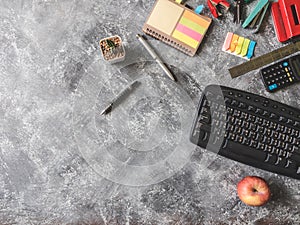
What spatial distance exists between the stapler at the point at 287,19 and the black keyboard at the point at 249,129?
17cm

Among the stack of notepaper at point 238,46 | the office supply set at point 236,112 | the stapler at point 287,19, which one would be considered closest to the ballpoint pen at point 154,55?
the office supply set at point 236,112

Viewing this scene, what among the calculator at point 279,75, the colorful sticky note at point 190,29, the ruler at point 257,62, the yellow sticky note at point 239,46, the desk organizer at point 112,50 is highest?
the desk organizer at point 112,50

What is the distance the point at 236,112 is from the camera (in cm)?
106

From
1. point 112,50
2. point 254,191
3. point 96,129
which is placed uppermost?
point 112,50

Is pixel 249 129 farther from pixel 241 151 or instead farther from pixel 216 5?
pixel 216 5

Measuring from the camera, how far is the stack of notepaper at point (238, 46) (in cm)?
109

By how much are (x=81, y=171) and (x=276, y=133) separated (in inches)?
18.7

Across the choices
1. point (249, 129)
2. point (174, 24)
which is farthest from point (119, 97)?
point (249, 129)

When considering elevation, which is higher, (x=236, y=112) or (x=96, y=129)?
(x=96, y=129)

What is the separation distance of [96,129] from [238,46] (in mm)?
399

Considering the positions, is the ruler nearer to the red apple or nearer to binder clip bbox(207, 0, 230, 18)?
binder clip bbox(207, 0, 230, 18)

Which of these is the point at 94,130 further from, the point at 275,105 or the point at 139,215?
the point at 275,105

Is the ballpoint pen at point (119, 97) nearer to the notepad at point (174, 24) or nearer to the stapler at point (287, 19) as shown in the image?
the notepad at point (174, 24)

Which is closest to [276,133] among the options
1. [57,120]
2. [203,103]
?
[203,103]
